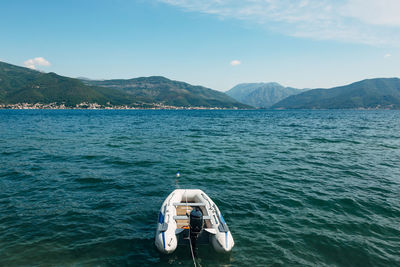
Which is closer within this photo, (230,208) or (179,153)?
(230,208)

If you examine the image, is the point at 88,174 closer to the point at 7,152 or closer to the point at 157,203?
the point at 157,203

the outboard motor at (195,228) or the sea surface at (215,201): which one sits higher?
the outboard motor at (195,228)

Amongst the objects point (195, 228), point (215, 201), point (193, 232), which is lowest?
point (215, 201)

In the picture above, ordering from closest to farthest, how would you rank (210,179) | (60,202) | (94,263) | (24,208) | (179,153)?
(94,263), (24,208), (60,202), (210,179), (179,153)

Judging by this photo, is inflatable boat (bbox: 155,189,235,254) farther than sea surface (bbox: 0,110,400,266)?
No

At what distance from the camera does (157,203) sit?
12.8 metres

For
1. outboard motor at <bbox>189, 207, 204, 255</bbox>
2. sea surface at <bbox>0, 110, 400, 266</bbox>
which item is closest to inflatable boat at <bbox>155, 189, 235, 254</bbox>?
outboard motor at <bbox>189, 207, 204, 255</bbox>

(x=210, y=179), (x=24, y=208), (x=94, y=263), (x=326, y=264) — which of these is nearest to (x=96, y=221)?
(x=94, y=263)

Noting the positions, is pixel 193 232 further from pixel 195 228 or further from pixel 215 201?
pixel 215 201

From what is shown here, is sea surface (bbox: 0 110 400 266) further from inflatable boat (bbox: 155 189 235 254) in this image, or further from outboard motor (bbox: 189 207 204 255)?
outboard motor (bbox: 189 207 204 255)

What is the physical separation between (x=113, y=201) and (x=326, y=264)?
11.3m

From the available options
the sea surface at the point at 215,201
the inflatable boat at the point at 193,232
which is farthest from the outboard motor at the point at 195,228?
the sea surface at the point at 215,201

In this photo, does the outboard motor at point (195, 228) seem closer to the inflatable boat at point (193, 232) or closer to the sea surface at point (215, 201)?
the inflatable boat at point (193, 232)

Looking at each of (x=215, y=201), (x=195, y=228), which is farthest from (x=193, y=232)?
(x=215, y=201)
